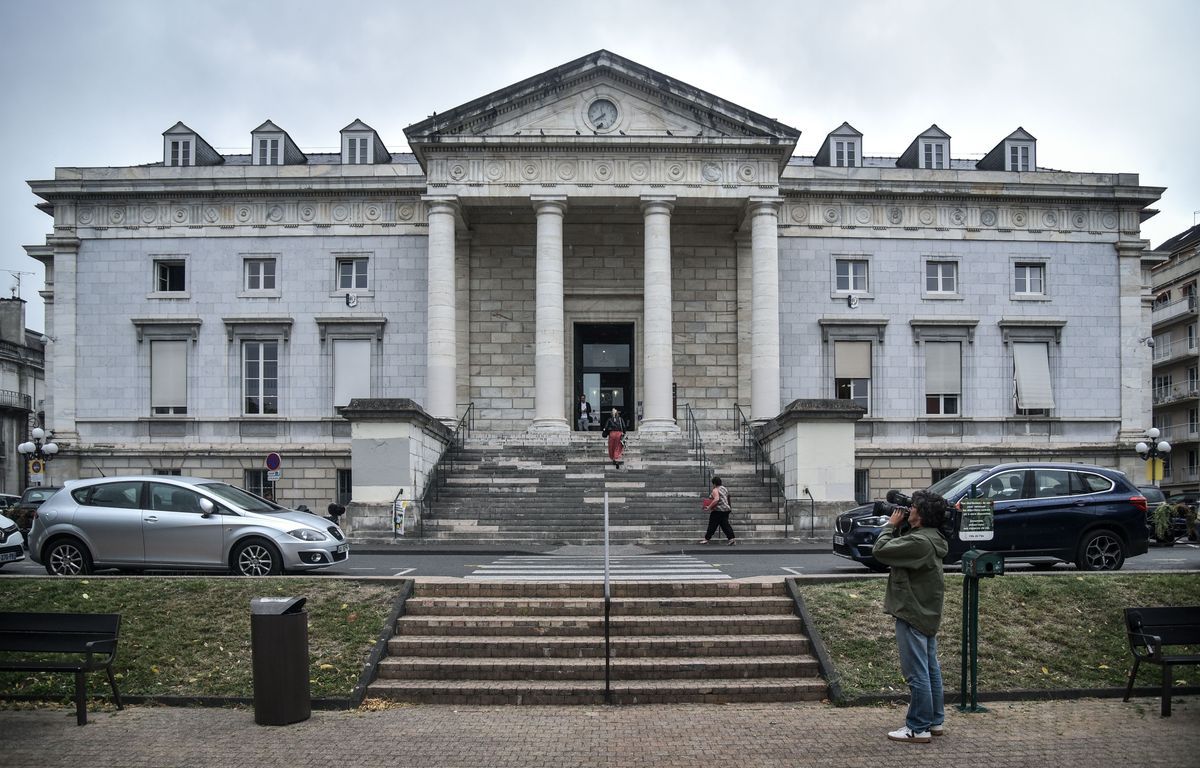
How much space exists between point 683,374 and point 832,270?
6240mm

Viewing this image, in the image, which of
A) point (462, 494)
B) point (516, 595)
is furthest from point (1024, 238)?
point (516, 595)

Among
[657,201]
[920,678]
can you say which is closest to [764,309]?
[657,201]

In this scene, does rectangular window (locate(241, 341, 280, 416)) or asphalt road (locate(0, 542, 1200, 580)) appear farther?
rectangular window (locate(241, 341, 280, 416))

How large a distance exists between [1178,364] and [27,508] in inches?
2348

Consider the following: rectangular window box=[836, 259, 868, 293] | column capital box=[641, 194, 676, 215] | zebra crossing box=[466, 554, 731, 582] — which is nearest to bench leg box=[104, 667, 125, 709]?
zebra crossing box=[466, 554, 731, 582]

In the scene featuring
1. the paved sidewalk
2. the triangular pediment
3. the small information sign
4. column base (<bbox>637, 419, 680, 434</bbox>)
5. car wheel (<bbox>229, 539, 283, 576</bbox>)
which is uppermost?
the triangular pediment

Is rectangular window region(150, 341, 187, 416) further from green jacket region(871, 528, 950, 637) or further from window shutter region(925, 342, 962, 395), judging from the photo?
green jacket region(871, 528, 950, 637)

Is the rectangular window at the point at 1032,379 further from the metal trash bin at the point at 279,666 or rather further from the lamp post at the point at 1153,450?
the metal trash bin at the point at 279,666

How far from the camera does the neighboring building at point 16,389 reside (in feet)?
209

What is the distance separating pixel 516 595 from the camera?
44.0 ft

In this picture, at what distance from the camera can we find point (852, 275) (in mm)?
39656

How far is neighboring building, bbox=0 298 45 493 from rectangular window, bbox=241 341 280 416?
30.4 meters

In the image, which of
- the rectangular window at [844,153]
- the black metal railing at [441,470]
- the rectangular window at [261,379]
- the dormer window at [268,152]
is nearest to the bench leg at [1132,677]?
the black metal railing at [441,470]

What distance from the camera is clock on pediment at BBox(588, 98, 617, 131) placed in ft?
119
